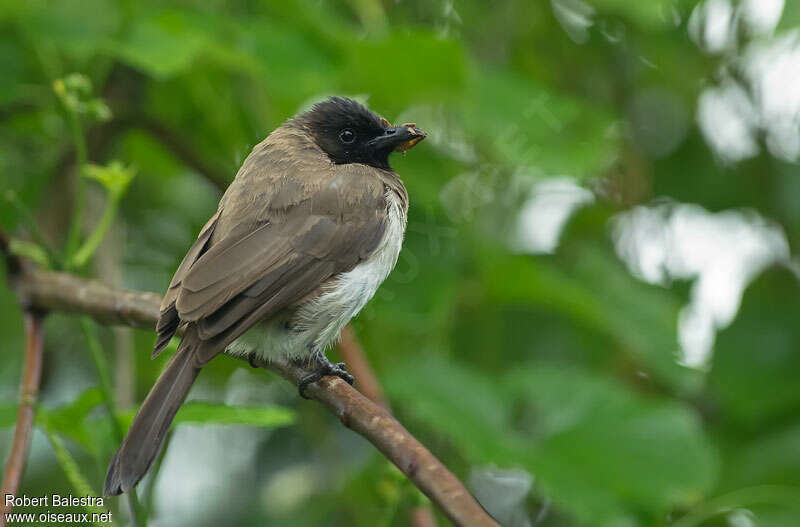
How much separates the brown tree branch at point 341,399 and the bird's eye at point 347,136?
936 mm

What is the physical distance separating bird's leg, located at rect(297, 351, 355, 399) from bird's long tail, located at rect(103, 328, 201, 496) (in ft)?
0.83

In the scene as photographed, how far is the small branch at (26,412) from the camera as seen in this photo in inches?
83.7

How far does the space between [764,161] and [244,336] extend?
2472mm

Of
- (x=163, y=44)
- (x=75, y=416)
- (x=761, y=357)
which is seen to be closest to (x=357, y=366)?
(x=75, y=416)

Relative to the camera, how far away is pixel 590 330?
4066 mm

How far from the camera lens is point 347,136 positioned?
334 centimetres

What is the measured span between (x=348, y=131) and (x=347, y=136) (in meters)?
0.02

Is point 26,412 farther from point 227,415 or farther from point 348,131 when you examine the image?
point 348,131

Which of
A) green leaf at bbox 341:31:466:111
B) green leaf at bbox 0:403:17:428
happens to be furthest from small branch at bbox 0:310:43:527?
green leaf at bbox 341:31:466:111

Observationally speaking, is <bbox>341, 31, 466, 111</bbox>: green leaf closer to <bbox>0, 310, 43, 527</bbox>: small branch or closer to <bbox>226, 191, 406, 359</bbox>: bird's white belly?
<bbox>226, 191, 406, 359</bbox>: bird's white belly

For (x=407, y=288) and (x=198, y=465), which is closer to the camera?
(x=407, y=288)

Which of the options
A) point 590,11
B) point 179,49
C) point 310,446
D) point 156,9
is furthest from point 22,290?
point 590,11

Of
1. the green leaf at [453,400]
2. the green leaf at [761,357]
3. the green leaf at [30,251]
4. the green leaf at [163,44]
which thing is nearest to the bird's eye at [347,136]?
the green leaf at [163,44]

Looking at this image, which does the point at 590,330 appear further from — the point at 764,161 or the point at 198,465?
the point at 198,465
